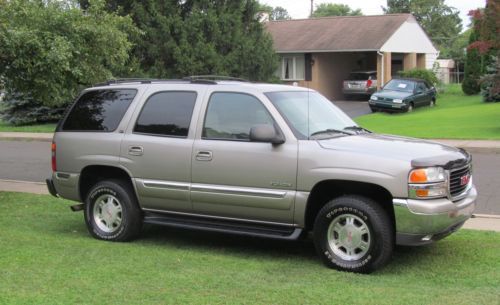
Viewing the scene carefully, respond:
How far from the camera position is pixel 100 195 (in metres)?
7.34

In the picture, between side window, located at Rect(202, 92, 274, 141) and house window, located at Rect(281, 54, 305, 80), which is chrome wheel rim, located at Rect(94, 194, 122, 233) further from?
house window, located at Rect(281, 54, 305, 80)

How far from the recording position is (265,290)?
209 inches

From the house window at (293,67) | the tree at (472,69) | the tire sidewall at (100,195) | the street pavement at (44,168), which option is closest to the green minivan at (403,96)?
the tree at (472,69)

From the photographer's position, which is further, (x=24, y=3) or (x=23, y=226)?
(x=24, y=3)

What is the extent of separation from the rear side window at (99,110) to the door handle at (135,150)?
1.35ft

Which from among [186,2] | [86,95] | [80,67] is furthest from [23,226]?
[186,2]

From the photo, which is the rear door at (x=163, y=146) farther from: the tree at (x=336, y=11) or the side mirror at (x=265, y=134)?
the tree at (x=336, y=11)

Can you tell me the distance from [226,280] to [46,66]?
5717mm

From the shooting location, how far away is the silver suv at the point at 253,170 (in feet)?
18.9

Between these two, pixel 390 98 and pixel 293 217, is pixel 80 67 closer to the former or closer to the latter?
pixel 293 217

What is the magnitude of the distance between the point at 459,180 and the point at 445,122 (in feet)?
59.3

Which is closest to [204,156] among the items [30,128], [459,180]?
[459,180]

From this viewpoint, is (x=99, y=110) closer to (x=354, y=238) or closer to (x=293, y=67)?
(x=354, y=238)

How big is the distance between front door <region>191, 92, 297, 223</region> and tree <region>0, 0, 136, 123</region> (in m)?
4.13
